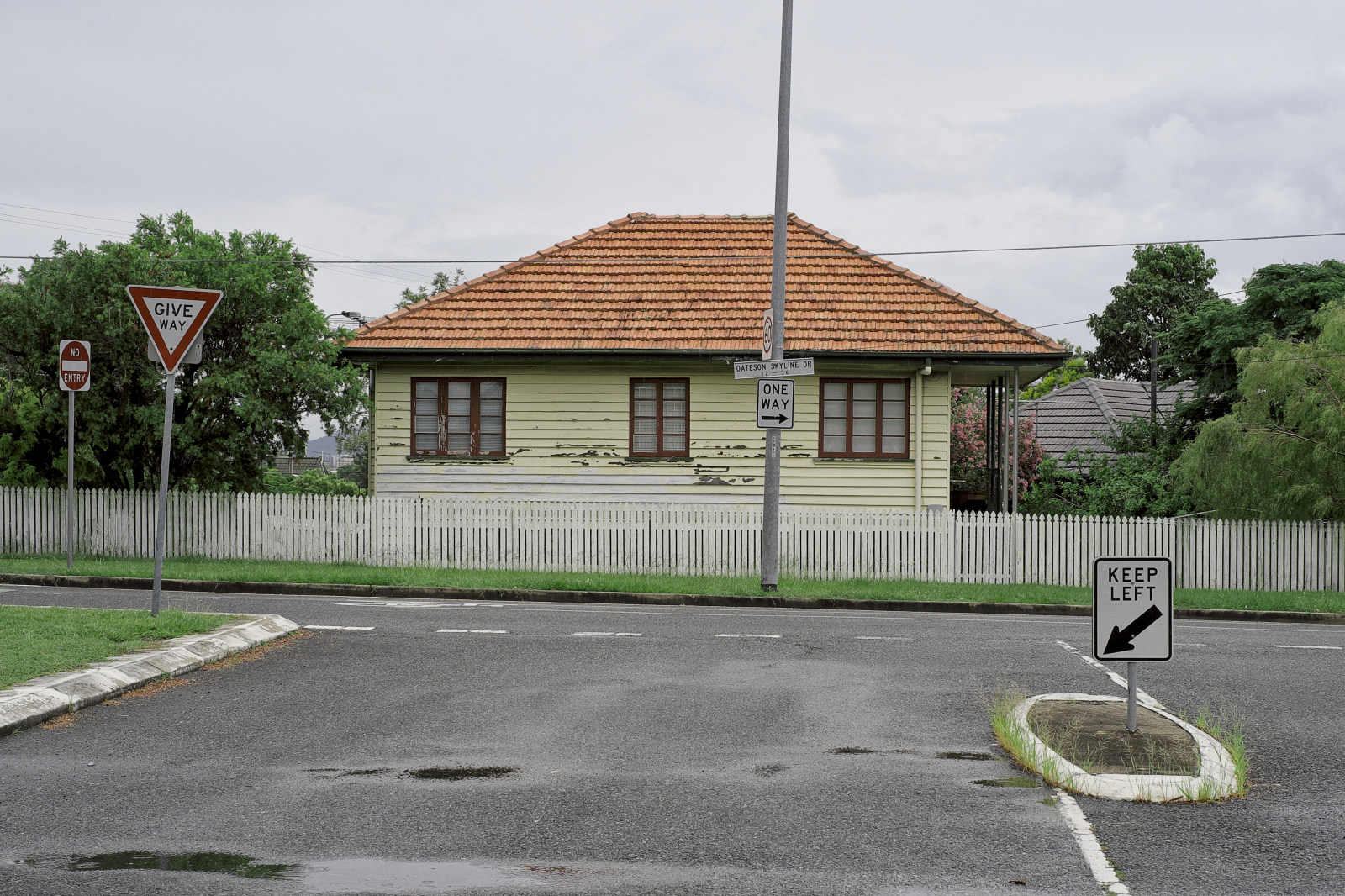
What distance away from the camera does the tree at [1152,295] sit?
47875 millimetres

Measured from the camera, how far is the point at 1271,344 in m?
18.2

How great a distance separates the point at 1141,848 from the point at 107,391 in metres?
17.7

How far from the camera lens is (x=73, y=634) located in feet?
31.0

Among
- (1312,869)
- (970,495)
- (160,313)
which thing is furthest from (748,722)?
(970,495)

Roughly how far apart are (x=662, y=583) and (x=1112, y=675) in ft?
25.7

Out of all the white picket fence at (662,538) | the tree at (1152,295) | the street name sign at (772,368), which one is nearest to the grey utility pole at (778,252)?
the street name sign at (772,368)

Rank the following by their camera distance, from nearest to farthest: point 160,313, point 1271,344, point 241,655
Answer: point 241,655 → point 160,313 → point 1271,344

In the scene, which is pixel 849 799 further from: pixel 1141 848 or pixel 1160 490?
pixel 1160 490

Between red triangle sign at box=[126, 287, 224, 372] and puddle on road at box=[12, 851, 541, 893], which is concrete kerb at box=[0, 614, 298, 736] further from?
puddle on road at box=[12, 851, 541, 893]

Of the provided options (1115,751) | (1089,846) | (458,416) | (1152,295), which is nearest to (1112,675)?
(1115,751)

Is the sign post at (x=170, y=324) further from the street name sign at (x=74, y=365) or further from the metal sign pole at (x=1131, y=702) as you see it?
the metal sign pole at (x=1131, y=702)

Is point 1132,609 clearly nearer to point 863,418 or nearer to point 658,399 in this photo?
point 863,418

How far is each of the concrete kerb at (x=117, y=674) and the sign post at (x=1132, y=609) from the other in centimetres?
624

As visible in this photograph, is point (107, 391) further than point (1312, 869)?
Yes
